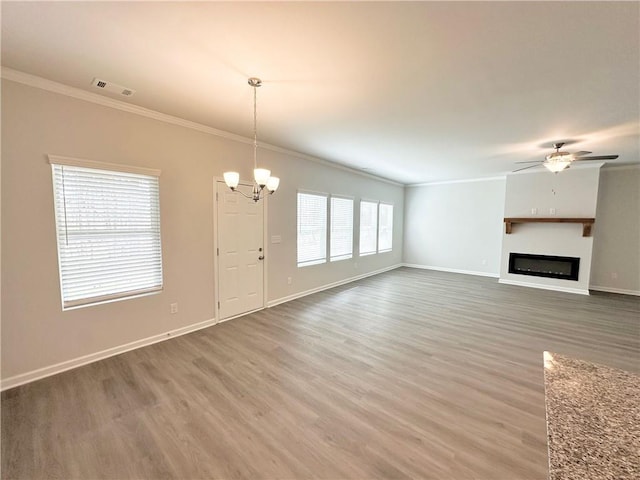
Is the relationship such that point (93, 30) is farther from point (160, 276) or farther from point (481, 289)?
point (481, 289)

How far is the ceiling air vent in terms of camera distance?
2643 millimetres

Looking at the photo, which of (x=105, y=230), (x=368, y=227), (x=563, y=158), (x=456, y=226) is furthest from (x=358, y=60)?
(x=456, y=226)

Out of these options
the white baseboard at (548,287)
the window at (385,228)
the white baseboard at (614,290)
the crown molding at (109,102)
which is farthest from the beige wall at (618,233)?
the crown molding at (109,102)

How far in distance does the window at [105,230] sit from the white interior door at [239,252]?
89 centimetres

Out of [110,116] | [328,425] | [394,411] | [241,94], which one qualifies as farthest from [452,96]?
[110,116]

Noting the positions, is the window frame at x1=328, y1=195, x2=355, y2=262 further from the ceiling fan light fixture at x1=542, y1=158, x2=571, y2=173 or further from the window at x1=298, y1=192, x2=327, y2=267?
the ceiling fan light fixture at x1=542, y1=158, x2=571, y2=173

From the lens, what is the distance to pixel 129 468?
177 cm

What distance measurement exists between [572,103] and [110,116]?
5011mm

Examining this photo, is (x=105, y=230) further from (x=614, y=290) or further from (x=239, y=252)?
(x=614, y=290)

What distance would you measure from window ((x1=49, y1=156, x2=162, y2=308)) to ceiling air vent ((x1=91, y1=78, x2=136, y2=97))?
77 cm

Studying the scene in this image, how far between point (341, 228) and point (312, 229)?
1070 mm

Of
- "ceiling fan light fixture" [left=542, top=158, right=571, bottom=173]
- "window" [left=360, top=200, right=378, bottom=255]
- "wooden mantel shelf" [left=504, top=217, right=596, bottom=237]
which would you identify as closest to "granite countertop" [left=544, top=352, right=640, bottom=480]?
"ceiling fan light fixture" [left=542, top=158, right=571, bottom=173]

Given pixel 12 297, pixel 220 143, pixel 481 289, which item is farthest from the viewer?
pixel 481 289

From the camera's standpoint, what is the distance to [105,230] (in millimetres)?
3059
